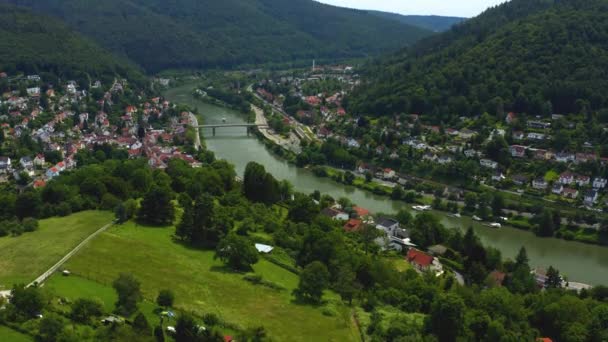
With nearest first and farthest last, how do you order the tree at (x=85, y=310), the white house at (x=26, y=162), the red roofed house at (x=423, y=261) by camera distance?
the tree at (x=85, y=310)
the red roofed house at (x=423, y=261)
the white house at (x=26, y=162)

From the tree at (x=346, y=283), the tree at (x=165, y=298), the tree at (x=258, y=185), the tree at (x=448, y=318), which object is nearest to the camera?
the tree at (x=448, y=318)

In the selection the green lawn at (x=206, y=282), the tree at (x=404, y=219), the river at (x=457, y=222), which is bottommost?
the river at (x=457, y=222)

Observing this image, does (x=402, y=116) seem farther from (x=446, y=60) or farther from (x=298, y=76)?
(x=298, y=76)

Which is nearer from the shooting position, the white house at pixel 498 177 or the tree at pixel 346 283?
the tree at pixel 346 283

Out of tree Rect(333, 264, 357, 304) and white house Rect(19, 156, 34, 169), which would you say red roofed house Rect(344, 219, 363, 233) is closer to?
tree Rect(333, 264, 357, 304)

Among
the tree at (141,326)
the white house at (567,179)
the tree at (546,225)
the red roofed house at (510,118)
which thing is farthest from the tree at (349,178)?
the tree at (141,326)

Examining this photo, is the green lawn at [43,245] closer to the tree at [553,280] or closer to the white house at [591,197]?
the tree at [553,280]

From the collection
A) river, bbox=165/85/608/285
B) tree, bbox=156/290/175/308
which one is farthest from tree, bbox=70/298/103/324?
river, bbox=165/85/608/285
